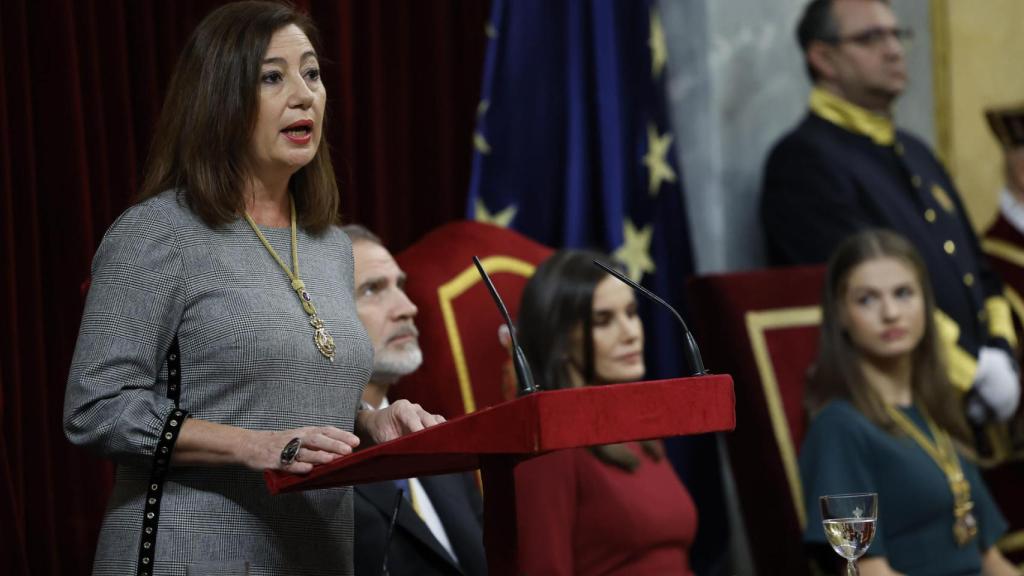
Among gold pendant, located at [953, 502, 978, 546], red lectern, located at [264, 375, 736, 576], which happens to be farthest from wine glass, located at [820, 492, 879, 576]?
gold pendant, located at [953, 502, 978, 546]

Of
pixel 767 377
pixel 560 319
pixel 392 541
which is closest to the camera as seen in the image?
pixel 392 541

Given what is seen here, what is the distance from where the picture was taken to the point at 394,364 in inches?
123

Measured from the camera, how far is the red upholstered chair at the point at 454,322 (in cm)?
348

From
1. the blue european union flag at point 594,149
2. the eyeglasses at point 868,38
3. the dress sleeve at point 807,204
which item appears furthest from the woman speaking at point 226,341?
the eyeglasses at point 868,38

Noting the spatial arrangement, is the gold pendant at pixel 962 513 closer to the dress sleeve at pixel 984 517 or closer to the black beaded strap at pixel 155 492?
the dress sleeve at pixel 984 517

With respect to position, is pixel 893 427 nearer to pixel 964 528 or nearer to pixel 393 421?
pixel 964 528

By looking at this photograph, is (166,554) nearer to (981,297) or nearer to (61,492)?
(61,492)

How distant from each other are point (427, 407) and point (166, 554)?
5.29ft

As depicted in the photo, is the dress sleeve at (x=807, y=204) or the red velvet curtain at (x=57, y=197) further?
the dress sleeve at (x=807, y=204)

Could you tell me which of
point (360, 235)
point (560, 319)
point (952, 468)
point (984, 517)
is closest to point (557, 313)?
point (560, 319)

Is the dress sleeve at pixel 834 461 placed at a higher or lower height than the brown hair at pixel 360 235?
lower

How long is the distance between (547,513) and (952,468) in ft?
Answer: 3.92

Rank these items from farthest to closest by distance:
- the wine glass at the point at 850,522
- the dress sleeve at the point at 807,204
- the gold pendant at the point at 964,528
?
the dress sleeve at the point at 807,204
the gold pendant at the point at 964,528
the wine glass at the point at 850,522

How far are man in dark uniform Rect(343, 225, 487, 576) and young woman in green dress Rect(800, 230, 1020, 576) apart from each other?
96 cm
